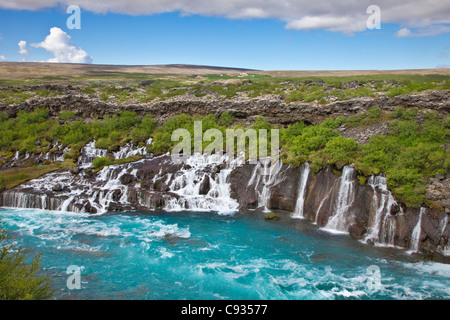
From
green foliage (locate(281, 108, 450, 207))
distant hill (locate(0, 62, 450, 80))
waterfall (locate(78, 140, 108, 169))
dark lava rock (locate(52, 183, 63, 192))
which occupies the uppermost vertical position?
distant hill (locate(0, 62, 450, 80))

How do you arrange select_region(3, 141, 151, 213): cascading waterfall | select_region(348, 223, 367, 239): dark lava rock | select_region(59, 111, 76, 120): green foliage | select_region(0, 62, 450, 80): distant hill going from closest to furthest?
1. select_region(348, 223, 367, 239): dark lava rock
2. select_region(3, 141, 151, 213): cascading waterfall
3. select_region(59, 111, 76, 120): green foliage
4. select_region(0, 62, 450, 80): distant hill

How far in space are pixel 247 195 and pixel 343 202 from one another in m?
8.58

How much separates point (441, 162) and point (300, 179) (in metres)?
10.4

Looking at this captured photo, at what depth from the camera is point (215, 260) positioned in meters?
20.0

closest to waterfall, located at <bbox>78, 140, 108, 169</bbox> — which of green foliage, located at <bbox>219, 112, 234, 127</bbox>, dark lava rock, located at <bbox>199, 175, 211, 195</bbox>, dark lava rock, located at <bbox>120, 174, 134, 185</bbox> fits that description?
dark lava rock, located at <bbox>120, 174, 134, 185</bbox>

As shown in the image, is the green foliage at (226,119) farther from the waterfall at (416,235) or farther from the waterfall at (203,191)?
the waterfall at (416,235)

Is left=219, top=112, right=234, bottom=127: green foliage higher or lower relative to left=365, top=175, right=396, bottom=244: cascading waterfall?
higher

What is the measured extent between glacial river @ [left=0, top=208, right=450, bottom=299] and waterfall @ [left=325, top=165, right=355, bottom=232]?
1.15m

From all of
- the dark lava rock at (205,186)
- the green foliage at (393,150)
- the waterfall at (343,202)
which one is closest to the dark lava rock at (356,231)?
the waterfall at (343,202)

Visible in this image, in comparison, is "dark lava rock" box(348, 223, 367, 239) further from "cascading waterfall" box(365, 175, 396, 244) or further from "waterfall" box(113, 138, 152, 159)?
"waterfall" box(113, 138, 152, 159)

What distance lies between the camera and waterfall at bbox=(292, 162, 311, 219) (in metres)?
26.8

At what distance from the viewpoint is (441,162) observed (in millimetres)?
22938
